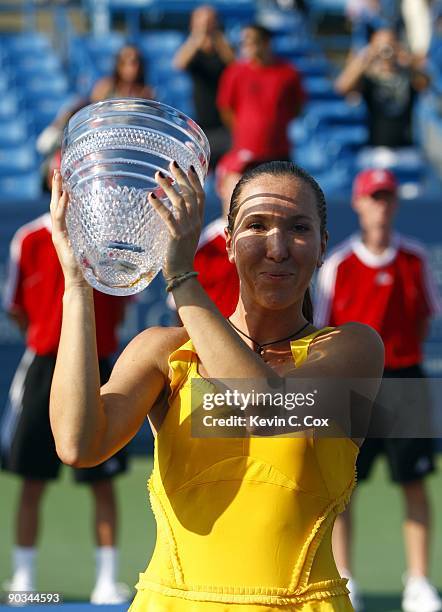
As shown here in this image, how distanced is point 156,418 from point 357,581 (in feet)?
12.0

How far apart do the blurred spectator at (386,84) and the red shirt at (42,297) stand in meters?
4.38

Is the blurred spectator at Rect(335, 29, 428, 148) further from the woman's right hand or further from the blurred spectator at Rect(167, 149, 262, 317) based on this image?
the woman's right hand

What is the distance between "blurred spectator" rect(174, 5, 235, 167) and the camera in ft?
31.6

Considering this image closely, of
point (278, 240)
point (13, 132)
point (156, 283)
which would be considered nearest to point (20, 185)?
point (13, 132)

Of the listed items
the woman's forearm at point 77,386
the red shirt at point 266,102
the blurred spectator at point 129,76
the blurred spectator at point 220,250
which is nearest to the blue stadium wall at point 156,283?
the blurred spectator at point 129,76

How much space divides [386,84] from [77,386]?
8.05 m

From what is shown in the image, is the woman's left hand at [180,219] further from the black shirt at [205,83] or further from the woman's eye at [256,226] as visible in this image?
the black shirt at [205,83]

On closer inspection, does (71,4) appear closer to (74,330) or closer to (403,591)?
(403,591)

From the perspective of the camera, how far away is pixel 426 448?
5727mm

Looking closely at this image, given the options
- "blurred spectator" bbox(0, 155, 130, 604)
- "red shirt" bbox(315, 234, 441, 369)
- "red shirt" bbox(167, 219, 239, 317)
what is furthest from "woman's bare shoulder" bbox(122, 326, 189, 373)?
"red shirt" bbox(315, 234, 441, 369)

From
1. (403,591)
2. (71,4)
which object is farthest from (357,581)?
(71,4)

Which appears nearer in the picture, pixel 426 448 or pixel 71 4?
pixel 426 448

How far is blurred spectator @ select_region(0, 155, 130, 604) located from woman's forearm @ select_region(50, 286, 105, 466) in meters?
3.36

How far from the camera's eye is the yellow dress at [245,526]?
2.14 meters
